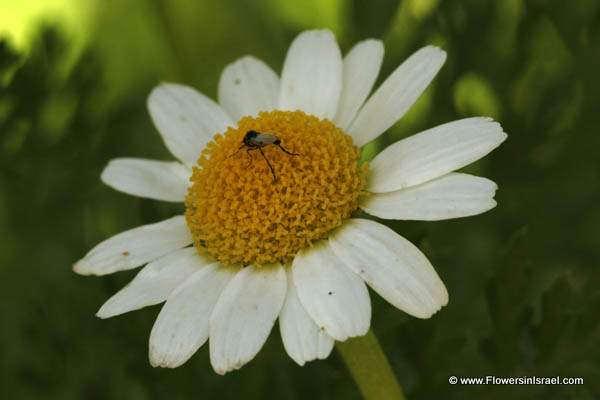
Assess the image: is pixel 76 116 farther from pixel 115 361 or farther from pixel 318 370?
pixel 318 370

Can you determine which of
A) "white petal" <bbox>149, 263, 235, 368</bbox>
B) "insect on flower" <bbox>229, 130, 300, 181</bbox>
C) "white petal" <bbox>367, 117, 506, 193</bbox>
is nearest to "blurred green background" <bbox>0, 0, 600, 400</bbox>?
"white petal" <bbox>367, 117, 506, 193</bbox>

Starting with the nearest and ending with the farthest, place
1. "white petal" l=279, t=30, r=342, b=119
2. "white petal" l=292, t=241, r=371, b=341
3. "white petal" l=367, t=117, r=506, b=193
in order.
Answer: "white petal" l=292, t=241, r=371, b=341, "white petal" l=367, t=117, r=506, b=193, "white petal" l=279, t=30, r=342, b=119

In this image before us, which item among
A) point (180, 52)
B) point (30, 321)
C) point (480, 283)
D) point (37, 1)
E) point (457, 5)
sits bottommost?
point (480, 283)

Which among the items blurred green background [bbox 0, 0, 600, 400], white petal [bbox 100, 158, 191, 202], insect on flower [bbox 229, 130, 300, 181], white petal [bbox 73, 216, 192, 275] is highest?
insect on flower [bbox 229, 130, 300, 181]

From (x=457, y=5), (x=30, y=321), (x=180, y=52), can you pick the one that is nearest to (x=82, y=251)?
(x=30, y=321)

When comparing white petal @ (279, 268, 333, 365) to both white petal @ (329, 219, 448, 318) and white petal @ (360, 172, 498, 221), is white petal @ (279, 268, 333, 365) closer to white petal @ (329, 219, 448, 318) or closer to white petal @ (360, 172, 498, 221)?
white petal @ (329, 219, 448, 318)

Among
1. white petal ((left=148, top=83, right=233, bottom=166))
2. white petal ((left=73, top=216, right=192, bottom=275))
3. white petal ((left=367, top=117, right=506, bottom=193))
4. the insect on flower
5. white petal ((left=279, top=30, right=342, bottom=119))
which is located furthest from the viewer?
white petal ((left=148, top=83, right=233, bottom=166))

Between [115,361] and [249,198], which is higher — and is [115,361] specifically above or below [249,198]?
below

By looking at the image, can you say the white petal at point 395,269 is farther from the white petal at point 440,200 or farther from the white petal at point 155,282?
the white petal at point 155,282
